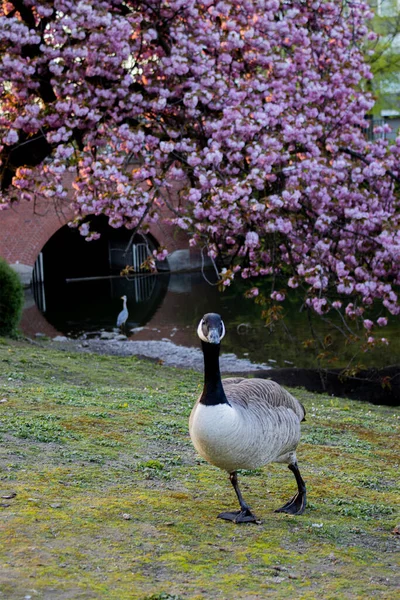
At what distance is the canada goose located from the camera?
4484 mm

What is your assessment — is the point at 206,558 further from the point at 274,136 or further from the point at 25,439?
the point at 274,136

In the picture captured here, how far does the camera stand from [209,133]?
11.9 m

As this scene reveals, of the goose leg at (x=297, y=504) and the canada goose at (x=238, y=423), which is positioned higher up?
the canada goose at (x=238, y=423)

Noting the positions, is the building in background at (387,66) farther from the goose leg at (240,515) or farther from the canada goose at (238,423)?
the goose leg at (240,515)

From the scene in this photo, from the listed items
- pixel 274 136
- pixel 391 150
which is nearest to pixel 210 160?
pixel 274 136

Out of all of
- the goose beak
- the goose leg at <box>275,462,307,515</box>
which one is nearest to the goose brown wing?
the goose beak

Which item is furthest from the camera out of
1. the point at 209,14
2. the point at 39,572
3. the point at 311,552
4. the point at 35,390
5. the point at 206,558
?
the point at 209,14

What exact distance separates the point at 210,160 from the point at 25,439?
19.2 feet

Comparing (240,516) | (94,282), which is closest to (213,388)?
(240,516)

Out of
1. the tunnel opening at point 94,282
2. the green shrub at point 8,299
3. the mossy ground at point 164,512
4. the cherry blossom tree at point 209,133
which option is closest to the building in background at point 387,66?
the tunnel opening at point 94,282

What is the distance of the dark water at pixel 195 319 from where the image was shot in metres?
→ 18.7

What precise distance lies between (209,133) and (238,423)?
800 cm

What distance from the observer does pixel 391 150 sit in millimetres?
13805

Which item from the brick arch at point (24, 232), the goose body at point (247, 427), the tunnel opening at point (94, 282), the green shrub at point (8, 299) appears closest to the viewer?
the goose body at point (247, 427)
